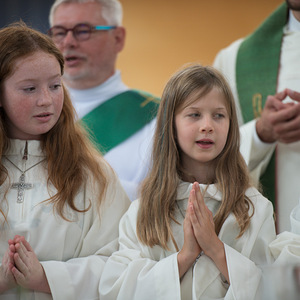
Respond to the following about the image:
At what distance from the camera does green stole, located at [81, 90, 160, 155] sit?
453 cm

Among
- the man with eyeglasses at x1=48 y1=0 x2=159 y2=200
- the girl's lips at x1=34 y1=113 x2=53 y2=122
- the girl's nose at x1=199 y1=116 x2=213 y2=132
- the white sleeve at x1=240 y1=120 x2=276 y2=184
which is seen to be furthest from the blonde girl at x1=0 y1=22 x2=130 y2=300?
the man with eyeglasses at x1=48 y1=0 x2=159 y2=200

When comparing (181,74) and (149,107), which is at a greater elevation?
(181,74)

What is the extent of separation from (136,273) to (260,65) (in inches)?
75.0

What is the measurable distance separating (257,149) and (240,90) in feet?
1.91

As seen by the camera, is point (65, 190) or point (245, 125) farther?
point (245, 125)

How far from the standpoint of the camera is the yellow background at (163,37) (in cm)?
649

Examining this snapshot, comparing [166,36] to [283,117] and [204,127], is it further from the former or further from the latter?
[204,127]

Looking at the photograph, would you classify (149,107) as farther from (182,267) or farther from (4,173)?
(182,267)

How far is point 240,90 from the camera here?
4152 mm

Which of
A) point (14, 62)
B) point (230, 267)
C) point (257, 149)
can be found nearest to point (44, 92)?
point (14, 62)

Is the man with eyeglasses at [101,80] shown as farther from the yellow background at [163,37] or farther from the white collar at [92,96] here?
the yellow background at [163,37]

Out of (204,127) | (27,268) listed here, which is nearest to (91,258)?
(27,268)

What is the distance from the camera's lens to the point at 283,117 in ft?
11.4

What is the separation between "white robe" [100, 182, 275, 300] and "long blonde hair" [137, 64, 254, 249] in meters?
0.04
